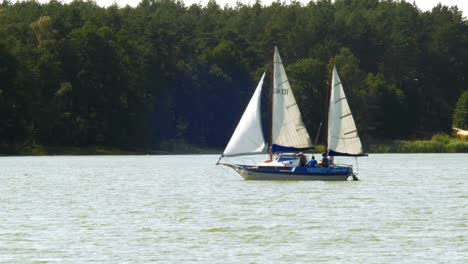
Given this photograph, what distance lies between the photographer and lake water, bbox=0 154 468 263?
42562 mm

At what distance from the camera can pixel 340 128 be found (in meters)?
86.8

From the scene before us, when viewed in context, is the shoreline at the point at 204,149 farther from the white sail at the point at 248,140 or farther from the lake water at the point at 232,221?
the white sail at the point at 248,140

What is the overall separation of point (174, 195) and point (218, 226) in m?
21.6

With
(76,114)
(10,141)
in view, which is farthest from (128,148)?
(10,141)

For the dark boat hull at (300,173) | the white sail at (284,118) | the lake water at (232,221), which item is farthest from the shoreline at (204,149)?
the dark boat hull at (300,173)

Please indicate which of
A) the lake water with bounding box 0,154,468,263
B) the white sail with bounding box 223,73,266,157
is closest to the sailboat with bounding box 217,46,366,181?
the white sail with bounding box 223,73,266,157

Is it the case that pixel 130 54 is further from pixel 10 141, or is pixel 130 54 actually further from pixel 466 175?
pixel 466 175

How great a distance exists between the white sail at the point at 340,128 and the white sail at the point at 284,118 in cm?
172

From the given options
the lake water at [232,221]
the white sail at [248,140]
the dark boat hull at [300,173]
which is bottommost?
the lake water at [232,221]

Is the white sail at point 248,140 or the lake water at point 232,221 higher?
the white sail at point 248,140

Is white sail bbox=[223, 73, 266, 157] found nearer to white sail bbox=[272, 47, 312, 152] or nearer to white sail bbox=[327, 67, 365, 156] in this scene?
white sail bbox=[272, 47, 312, 152]

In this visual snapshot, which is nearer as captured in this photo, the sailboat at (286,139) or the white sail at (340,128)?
the sailboat at (286,139)

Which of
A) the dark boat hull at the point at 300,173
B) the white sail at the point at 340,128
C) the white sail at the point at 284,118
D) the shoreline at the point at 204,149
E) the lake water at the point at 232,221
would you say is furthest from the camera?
the shoreline at the point at 204,149

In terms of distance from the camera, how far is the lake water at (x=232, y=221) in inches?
1676
